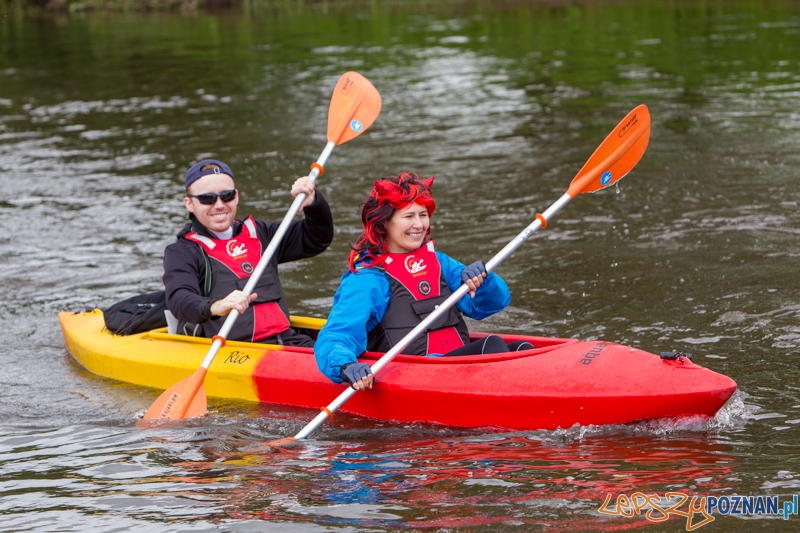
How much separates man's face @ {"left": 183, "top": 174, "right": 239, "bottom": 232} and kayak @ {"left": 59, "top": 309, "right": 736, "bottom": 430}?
0.66m

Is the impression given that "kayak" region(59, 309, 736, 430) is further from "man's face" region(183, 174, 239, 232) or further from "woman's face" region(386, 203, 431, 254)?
"man's face" region(183, 174, 239, 232)

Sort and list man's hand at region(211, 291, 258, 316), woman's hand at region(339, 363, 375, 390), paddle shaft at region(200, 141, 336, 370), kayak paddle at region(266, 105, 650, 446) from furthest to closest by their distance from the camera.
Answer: kayak paddle at region(266, 105, 650, 446)
paddle shaft at region(200, 141, 336, 370)
man's hand at region(211, 291, 258, 316)
woman's hand at region(339, 363, 375, 390)

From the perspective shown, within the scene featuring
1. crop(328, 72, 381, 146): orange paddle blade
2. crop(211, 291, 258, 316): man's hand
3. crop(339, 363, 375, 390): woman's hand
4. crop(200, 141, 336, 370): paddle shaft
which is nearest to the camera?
crop(339, 363, 375, 390): woman's hand

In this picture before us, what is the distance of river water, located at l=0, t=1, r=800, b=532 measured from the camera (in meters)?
3.67

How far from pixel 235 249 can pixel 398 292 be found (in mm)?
1127

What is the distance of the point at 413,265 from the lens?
4566 mm

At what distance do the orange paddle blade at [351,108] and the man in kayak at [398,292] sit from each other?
1771mm

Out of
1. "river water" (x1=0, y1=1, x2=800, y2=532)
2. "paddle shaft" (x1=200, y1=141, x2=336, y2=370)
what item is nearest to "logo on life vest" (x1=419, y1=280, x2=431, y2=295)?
"river water" (x1=0, y1=1, x2=800, y2=532)

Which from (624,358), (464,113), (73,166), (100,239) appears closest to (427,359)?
(624,358)

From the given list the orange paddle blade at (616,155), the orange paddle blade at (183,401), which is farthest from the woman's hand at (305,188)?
the orange paddle blade at (616,155)

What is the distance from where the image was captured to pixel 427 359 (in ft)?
14.8

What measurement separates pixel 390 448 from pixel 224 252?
5.15 ft

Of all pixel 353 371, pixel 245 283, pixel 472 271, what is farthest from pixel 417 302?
pixel 245 283

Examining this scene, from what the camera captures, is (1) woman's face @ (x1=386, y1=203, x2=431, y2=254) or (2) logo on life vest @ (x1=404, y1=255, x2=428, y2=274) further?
(2) logo on life vest @ (x1=404, y1=255, x2=428, y2=274)
